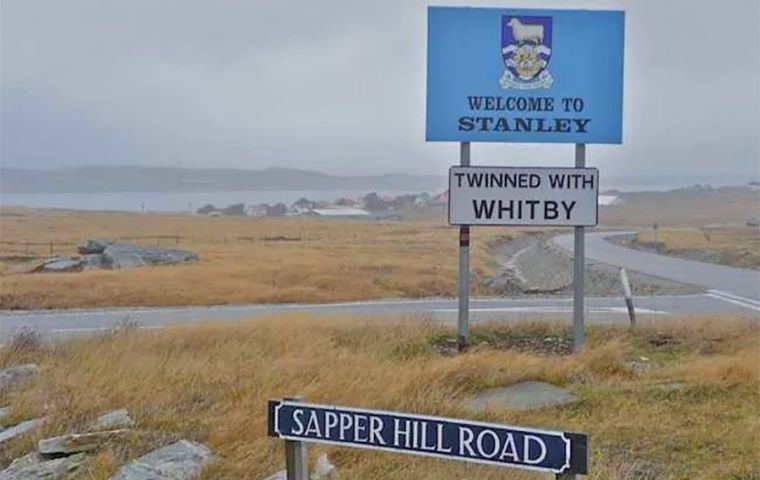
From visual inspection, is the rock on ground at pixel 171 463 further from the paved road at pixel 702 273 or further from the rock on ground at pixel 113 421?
the paved road at pixel 702 273

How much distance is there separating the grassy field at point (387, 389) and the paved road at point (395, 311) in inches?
207

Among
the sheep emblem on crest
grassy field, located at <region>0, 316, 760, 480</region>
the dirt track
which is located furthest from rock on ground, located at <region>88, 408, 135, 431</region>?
the dirt track

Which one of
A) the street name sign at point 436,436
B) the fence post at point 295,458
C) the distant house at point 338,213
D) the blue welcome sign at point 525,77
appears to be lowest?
→ the distant house at point 338,213

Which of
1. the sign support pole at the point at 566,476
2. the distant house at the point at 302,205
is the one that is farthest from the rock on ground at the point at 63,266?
the distant house at the point at 302,205

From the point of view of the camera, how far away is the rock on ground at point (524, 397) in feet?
23.0

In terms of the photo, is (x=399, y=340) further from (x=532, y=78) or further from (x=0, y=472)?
(x=0, y=472)

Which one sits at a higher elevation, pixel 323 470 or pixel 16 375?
pixel 323 470

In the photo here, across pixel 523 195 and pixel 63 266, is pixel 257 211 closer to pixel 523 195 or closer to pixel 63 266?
pixel 63 266

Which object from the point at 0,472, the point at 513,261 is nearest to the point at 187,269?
the point at 513,261

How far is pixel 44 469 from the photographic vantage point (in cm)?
492

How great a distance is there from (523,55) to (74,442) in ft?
25.1

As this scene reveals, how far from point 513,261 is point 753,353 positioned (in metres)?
36.2

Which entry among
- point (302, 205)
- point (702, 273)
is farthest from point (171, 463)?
point (302, 205)

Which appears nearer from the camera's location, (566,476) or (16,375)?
(566,476)
